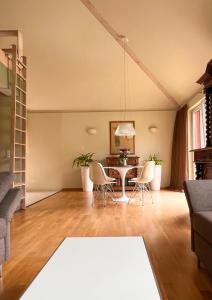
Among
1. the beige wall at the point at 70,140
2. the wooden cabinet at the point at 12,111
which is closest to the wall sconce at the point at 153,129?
the beige wall at the point at 70,140

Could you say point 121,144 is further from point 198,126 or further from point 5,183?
point 5,183

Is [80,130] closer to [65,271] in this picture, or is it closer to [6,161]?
[6,161]

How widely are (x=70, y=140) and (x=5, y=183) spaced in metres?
6.90

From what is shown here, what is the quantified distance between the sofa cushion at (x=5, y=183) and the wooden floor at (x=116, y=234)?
632mm

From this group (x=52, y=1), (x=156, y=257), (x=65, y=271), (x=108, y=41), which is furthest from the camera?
(x=108, y=41)

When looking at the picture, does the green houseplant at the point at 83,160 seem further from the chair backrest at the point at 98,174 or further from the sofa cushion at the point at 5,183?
the sofa cushion at the point at 5,183

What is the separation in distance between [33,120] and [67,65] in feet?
9.00

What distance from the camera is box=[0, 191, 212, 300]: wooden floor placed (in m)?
2.15

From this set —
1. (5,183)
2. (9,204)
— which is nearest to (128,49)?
(5,183)

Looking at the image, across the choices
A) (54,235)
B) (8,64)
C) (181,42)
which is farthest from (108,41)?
(54,235)

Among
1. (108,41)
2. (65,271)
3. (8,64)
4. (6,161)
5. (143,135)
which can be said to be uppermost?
(108,41)

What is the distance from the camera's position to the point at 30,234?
12.0ft

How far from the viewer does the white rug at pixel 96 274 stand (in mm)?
1277

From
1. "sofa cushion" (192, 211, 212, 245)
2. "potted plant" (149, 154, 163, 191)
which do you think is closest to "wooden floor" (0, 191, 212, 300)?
"sofa cushion" (192, 211, 212, 245)
